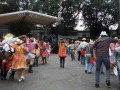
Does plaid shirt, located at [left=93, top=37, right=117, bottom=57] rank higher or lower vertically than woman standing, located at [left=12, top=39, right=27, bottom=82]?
higher

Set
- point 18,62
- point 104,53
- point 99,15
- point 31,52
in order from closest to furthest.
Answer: point 104,53
point 18,62
point 31,52
point 99,15

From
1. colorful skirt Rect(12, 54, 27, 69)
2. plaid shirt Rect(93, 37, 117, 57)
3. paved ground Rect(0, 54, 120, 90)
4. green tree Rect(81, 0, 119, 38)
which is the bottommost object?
paved ground Rect(0, 54, 120, 90)

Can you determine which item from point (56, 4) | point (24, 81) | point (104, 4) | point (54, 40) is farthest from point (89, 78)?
point (104, 4)

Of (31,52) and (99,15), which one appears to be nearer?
(31,52)

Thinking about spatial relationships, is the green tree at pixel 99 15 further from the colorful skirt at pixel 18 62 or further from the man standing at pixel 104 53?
the man standing at pixel 104 53

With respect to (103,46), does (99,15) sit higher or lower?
higher

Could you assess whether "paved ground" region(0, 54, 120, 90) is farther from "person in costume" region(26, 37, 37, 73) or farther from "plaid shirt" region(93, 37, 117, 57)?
"plaid shirt" region(93, 37, 117, 57)

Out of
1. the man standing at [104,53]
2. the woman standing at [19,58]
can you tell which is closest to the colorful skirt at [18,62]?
the woman standing at [19,58]

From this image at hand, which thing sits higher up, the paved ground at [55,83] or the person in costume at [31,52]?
the person in costume at [31,52]

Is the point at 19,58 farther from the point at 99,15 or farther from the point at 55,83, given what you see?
the point at 99,15

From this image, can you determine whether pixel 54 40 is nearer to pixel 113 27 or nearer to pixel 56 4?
pixel 56 4

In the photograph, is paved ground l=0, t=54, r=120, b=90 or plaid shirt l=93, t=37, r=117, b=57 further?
paved ground l=0, t=54, r=120, b=90

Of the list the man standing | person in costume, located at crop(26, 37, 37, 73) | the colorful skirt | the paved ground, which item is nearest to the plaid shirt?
the man standing

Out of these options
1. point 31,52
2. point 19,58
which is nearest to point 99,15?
point 31,52
